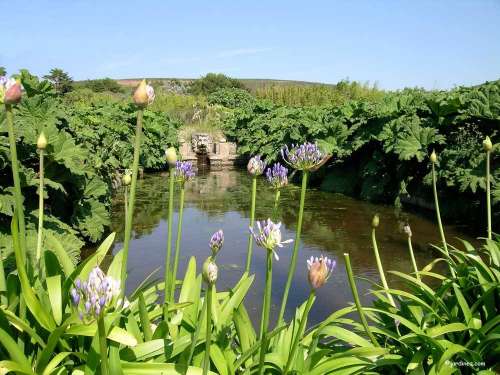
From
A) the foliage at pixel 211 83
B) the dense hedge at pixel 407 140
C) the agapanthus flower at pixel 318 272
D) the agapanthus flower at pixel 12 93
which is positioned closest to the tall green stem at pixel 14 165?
the agapanthus flower at pixel 12 93

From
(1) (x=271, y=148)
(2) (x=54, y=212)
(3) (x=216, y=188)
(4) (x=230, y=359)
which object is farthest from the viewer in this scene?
(1) (x=271, y=148)

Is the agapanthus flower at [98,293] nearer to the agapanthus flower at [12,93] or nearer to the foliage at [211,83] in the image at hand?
the agapanthus flower at [12,93]

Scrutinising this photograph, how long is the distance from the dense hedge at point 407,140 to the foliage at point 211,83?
37.0m

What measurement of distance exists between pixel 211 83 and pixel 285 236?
43933 mm

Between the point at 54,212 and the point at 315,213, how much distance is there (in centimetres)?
404

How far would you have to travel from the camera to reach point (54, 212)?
5.56 meters

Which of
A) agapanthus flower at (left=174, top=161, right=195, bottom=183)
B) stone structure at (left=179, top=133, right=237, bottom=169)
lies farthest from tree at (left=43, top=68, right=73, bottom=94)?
agapanthus flower at (left=174, top=161, right=195, bottom=183)

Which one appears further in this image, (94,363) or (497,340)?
(497,340)

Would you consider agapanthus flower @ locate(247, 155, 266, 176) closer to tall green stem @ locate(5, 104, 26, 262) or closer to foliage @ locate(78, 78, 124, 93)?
tall green stem @ locate(5, 104, 26, 262)

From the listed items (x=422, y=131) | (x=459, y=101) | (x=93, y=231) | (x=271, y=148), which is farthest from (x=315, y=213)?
(x=271, y=148)

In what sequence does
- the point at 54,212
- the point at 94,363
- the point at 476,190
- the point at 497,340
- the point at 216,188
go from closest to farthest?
the point at 94,363 → the point at 497,340 → the point at 54,212 → the point at 476,190 → the point at 216,188

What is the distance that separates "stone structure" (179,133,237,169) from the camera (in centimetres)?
1558

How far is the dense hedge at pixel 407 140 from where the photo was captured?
7.08m

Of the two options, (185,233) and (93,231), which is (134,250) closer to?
(93,231)
